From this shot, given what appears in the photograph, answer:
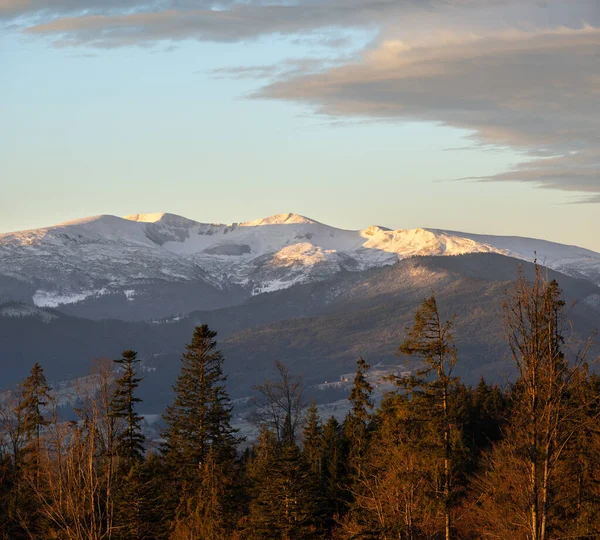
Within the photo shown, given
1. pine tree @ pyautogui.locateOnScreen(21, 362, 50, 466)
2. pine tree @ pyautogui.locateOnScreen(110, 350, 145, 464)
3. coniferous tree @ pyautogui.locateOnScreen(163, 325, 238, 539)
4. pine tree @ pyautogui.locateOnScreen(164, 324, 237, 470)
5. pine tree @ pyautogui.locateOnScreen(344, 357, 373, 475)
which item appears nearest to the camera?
pine tree @ pyautogui.locateOnScreen(110, 350, 145, 464)

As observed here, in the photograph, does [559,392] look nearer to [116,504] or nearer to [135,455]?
[116,504]

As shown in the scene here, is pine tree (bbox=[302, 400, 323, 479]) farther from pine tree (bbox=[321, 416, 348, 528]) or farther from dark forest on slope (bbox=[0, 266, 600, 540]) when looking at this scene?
pine tree (bbox=[321, 416, 348, 528])

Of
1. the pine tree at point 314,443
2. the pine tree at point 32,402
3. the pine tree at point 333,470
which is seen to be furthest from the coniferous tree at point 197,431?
the pine tree at point 314,443

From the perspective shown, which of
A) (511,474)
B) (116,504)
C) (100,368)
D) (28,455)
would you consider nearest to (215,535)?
(116,504)

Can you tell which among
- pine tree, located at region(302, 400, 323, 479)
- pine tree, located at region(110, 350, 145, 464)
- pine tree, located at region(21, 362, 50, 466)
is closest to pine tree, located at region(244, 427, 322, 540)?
pine tree, located at region(110, 350, 145, 464)

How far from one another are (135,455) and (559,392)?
4135 cm

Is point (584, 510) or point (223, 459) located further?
point (223, 459)

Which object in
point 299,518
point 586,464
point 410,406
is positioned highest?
point 410,406

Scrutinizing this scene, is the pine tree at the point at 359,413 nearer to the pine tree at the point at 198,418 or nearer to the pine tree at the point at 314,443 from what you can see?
the pine tree at the point at 314,443

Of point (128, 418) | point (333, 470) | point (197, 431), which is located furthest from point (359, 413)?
point (128, 418)

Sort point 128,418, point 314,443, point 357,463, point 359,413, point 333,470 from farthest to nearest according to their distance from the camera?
point 314,443
point 333,470
point 359,413
point 128,418
point 357,463

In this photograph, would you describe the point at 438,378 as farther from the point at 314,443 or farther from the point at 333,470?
the point at 314,443

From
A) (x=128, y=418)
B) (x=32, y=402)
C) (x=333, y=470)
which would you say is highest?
(x=32, y=402)

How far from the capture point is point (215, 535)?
60.6 meters
